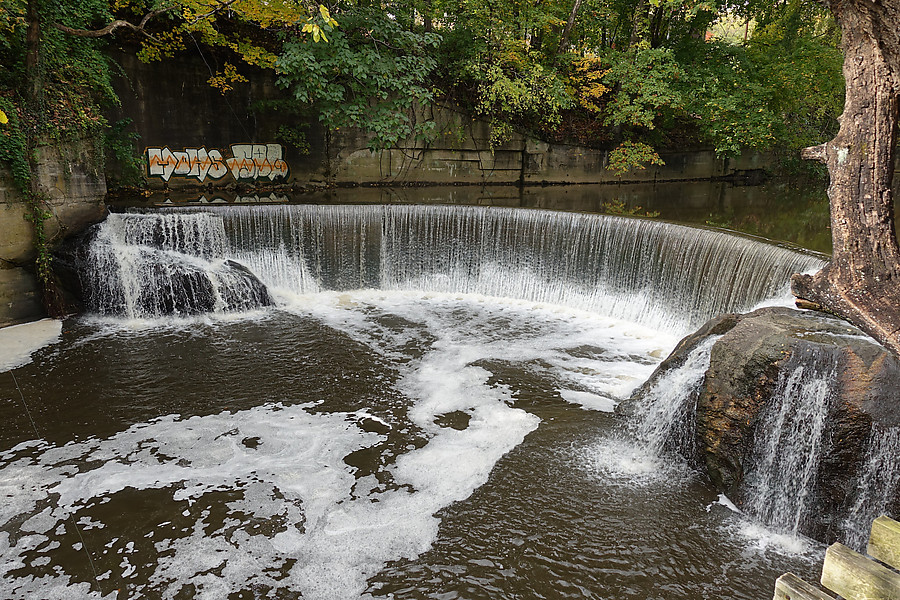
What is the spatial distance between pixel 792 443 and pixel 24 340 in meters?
9.31

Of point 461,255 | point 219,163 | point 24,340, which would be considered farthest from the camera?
point 219,163

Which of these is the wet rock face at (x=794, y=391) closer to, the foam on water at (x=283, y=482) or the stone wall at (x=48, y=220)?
the foam on water at (x=283, y=482)

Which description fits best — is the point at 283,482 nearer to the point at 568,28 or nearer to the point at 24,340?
the point at 24,340

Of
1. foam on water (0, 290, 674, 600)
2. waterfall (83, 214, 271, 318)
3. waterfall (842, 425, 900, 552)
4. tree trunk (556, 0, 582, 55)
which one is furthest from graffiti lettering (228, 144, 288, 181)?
waterfall (842, 425, 900, 552)

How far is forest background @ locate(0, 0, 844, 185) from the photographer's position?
922cm

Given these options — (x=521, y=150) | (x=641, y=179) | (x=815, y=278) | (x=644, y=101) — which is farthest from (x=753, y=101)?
(x=815, y=278)

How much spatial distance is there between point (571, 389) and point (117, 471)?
480 centimetres

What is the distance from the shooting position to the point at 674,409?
5395mm

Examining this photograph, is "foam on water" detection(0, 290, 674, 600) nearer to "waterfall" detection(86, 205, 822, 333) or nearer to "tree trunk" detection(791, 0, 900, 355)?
"waterfall" detection(86, 205, 822, 333)

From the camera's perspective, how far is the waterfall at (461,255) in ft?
29.0

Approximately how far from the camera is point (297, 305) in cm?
1006

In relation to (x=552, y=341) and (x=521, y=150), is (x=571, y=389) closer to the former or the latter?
(x=552, y=341)

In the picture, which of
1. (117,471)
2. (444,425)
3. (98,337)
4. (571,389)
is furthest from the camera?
(98,337)

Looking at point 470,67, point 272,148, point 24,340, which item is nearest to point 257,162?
point 272,148
